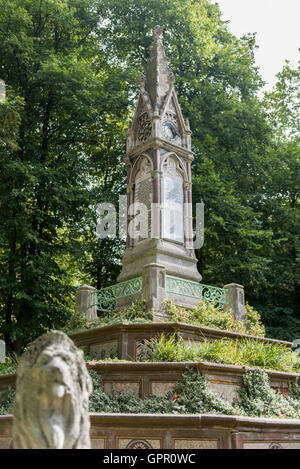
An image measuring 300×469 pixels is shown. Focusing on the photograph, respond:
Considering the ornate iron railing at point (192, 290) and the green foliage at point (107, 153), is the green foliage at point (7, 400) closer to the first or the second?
the ornate iron railing at point (192, 290)

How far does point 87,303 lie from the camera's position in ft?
46.9

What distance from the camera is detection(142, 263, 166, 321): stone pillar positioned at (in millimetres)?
11930

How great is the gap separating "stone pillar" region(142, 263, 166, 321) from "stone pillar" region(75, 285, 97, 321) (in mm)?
2552

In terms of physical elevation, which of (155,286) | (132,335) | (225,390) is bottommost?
(225,390)

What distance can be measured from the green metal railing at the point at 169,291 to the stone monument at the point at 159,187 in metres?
0.17

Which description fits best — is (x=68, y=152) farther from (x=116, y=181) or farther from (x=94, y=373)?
(x=94, y=373)

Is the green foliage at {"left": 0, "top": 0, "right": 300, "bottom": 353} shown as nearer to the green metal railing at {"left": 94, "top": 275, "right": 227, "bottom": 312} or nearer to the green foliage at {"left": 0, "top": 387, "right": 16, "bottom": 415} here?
the green metal railing at {"left": 94, "top": 275, "right": 227, "bottom": 312}

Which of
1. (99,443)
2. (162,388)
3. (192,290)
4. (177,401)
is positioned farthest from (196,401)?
(192,290)

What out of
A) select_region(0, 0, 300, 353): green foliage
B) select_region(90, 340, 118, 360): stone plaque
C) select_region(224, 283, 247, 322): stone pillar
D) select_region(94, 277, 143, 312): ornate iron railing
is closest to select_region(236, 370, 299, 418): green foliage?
select_region(90, 340, 118, 360): stone plaque

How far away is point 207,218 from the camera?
67.7 ft

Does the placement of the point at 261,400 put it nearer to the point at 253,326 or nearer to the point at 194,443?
the point at 194,443

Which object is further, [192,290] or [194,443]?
[192,290]

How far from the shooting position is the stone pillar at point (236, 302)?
1406cm

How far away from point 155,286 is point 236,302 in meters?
3.20
